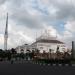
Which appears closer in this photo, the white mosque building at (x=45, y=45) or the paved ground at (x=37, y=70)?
the paved ground at (x=37, y=70)

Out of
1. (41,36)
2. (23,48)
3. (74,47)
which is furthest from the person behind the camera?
(41,36)

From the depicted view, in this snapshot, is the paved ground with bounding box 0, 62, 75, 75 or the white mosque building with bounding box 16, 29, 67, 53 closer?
the paved ground with bounding box 0, 62, 75, 75

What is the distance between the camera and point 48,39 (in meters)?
155

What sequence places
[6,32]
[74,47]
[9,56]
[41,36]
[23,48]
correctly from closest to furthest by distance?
[74,47]
[9,56]
[6,32]
[23,48]
[41,36]

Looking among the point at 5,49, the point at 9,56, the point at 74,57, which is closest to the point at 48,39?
the point at 5,49

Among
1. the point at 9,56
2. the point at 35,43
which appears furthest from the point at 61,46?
the point at 9,56

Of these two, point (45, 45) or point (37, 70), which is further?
point (45, 45)

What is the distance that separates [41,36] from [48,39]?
610cm

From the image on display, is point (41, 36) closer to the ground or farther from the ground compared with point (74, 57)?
farther from the ground

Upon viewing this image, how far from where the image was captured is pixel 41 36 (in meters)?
160

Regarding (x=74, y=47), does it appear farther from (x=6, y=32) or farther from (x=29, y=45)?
(x=29, y=45)

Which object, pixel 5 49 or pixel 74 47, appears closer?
pixel 74 47

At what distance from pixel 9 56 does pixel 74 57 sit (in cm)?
4704

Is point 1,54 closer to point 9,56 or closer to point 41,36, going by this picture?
point 9,56
